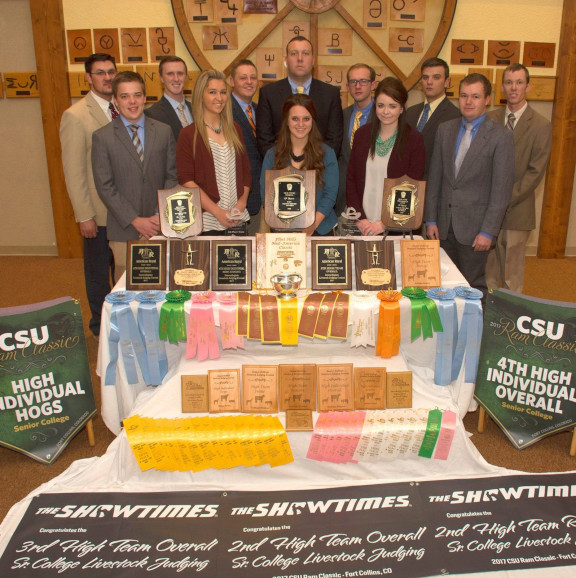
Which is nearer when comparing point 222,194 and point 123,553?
point 123,553

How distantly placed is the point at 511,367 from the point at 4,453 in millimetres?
2302

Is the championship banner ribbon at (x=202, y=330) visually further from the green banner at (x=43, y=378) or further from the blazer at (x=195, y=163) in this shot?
the blazer at (x=195, y=163)

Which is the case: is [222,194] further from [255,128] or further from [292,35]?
[292,35]

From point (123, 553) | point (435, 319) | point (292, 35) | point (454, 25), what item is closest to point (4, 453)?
point (123, 553)

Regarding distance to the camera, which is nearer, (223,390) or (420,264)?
(223,390)

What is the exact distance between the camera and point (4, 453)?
2.62 m

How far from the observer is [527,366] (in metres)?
2.49

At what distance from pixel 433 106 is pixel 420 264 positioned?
4.61 ft

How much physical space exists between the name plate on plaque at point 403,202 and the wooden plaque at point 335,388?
762mm

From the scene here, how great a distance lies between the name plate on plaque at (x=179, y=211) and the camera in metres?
2.68

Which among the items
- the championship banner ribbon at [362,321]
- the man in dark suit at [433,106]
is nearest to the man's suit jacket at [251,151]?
the man in dark suit at [433,106]

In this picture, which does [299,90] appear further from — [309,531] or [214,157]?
[309,531]

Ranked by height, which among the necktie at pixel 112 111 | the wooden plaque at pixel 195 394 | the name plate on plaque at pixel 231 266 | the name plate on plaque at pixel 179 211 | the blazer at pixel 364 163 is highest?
the necktie at pixel 112 111

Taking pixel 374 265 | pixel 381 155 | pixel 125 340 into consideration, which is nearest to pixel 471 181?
pixel 381 155
